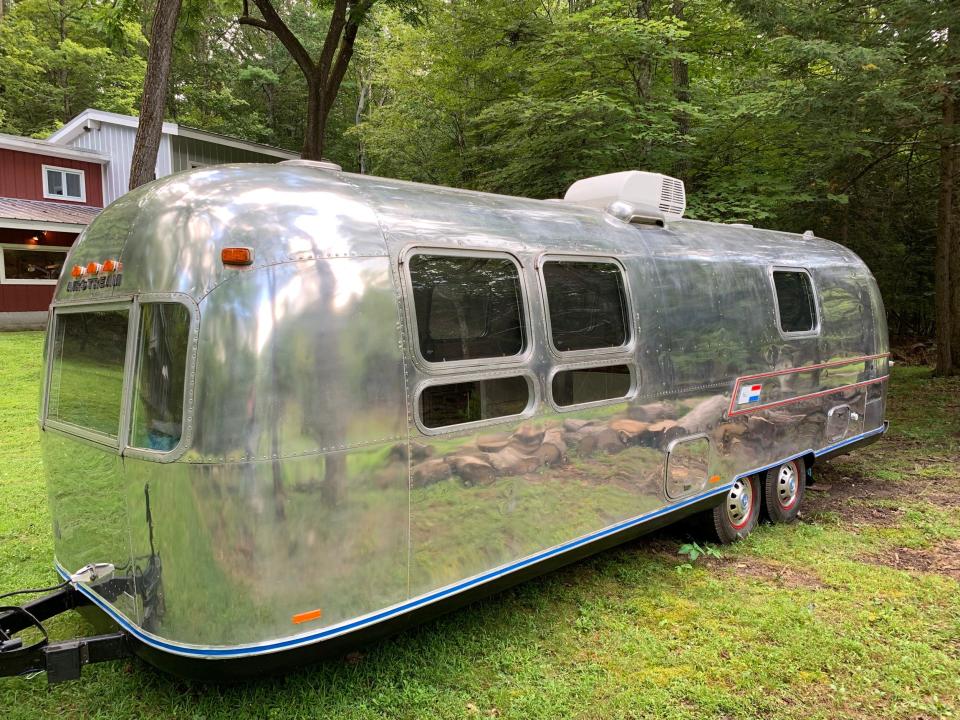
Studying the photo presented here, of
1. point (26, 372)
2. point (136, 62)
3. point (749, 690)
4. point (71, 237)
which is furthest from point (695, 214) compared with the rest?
point (136, 62)

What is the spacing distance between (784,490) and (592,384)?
9.31 feet

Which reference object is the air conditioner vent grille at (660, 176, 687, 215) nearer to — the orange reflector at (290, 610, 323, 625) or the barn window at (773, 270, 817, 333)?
the barn window at (773, 270, 817, 333)

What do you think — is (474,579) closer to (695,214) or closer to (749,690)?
(749,690)

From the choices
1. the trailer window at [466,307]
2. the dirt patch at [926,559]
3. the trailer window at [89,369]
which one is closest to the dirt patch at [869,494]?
the dirt patch at [926,559]

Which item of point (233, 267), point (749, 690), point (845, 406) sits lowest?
point (749, 690)

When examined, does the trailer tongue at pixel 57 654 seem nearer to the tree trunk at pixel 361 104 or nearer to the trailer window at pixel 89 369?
the trailer window at pixel 89 369

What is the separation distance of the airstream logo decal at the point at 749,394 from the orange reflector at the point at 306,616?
11.6 feet

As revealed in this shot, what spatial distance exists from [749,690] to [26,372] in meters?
12.4

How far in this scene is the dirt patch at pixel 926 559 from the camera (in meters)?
5.00

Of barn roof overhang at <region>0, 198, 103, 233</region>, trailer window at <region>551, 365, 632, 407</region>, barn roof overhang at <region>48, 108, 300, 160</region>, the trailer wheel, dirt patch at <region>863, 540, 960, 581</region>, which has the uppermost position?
barn roof overhang at <region>48, 108, 300, 160</region>

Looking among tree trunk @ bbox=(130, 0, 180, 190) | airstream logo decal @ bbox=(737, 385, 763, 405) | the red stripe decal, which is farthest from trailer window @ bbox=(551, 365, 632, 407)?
tree trunk @ bbox=(130, 0, 180, 190)

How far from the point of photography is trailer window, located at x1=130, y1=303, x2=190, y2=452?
2.82 meters

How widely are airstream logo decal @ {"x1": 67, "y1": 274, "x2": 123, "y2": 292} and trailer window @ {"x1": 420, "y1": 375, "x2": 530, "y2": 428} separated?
1.50 meters

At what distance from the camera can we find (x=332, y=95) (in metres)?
12.4
